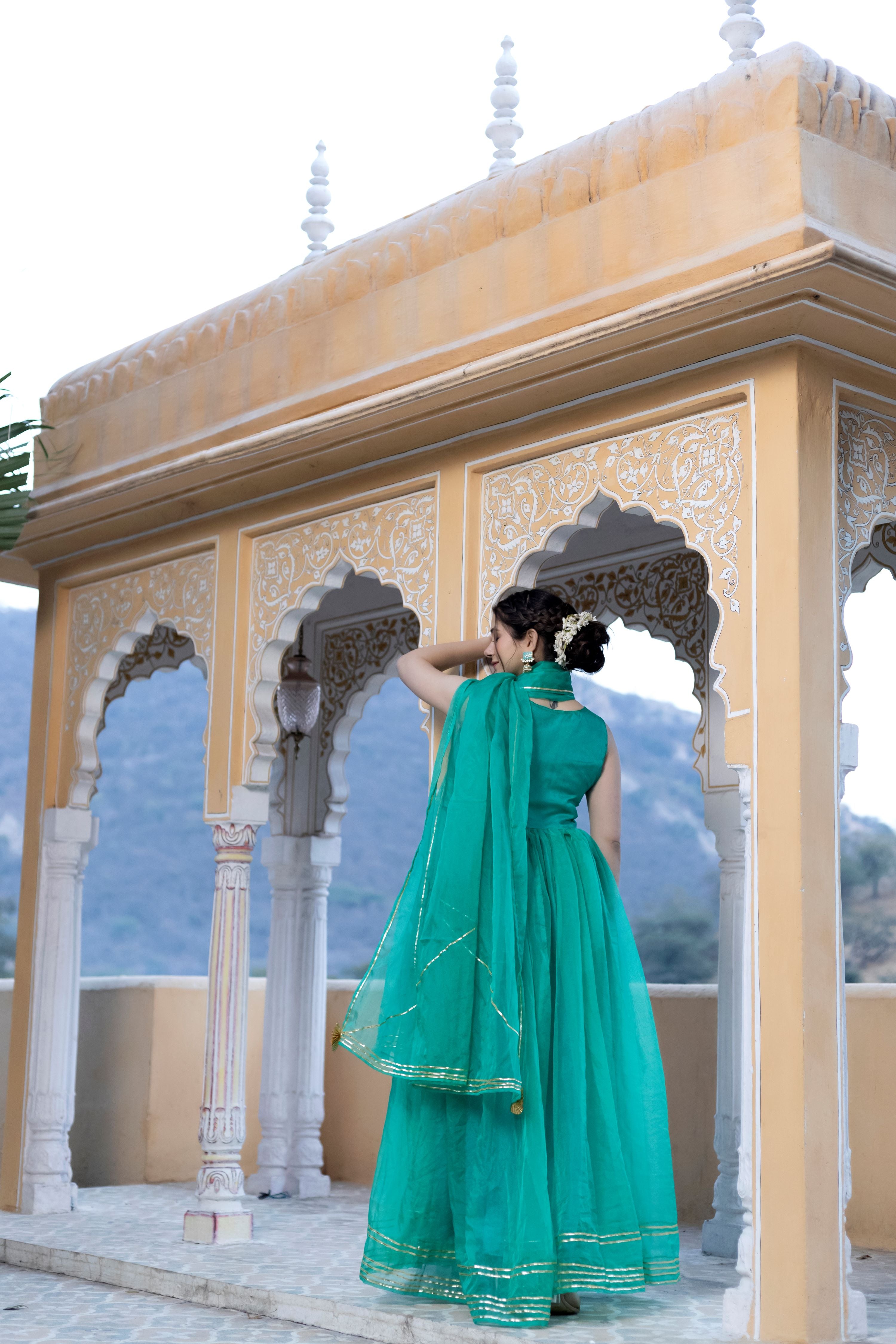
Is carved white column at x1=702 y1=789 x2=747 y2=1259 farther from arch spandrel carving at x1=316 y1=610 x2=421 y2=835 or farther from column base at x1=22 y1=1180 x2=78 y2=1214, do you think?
column base at x1=22 y1=1180 x2=78 y2=1214

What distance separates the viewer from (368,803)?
3347 cm

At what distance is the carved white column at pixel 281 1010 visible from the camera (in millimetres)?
6680

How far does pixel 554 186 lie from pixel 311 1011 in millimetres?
3989

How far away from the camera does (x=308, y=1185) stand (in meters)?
6.53

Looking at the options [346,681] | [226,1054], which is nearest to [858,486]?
[226,1054]

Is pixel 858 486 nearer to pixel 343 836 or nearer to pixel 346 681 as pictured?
pixel 346 681

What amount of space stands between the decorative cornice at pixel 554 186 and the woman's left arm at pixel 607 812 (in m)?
1.54

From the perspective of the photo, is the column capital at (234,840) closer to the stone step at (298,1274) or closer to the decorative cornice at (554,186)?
Result: the stone step at (298,1274)

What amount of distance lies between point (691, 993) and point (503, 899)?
2698mm

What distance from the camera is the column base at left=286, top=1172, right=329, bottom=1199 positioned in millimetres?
6523

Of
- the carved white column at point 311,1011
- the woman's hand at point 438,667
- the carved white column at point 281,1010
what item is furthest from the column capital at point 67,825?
the woman's hand at point 438,667

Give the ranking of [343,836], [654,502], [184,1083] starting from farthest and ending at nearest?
[343,836], [184,1083], [654,502]

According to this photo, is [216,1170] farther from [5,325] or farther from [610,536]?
[5,325]

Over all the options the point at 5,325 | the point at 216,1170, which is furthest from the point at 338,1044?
the point at 5,325
